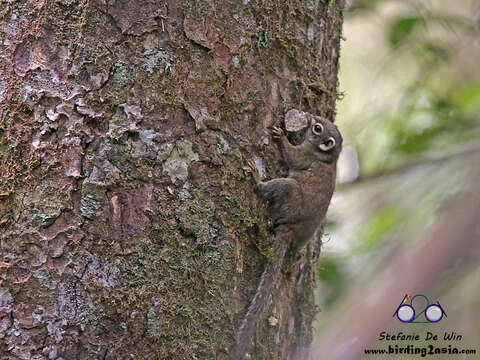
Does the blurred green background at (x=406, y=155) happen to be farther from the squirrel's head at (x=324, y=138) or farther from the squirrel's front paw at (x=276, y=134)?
the squirrel's front paw at (x=276, y=134)

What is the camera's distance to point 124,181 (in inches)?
81.2

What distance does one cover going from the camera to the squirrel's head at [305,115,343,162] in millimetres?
2637

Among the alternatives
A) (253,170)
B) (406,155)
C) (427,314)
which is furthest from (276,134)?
(406,155)

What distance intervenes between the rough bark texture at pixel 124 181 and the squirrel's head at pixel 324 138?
1.53 feet

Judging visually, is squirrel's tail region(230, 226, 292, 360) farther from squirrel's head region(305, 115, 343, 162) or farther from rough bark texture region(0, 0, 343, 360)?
squirrel's head region(305, 115, 343, 162)

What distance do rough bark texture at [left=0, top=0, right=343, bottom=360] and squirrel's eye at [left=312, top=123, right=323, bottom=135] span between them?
477mm

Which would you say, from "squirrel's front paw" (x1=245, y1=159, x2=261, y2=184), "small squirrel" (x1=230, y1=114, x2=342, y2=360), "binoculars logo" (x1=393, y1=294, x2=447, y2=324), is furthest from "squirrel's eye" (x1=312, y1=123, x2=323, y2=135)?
"binoculars logo" (x1=393, y1=294, x2=447, y2=324)

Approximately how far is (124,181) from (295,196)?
0.76 meters

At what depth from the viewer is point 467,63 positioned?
17.8 feet

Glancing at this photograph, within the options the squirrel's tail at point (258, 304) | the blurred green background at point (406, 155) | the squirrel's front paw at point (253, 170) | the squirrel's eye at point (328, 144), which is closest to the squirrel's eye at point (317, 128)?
the squirrel's eye at point (328, 144)

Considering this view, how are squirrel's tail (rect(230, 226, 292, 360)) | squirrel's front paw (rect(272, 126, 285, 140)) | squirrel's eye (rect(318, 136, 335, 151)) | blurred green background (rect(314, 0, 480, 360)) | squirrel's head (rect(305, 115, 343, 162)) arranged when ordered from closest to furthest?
squirrel's tail (rect(230, 226, 292, 360)), squirrel's front paw (rect(272, 126, 285, 140)), squirrel's head (rect(305, 115, 343, 162)), squirrel's eye (rect(318, 136, 335, 151)), blurred green background (rect(314, 0, 480, 360))

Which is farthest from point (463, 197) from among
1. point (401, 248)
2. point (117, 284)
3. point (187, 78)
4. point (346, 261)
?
point (346, 261)

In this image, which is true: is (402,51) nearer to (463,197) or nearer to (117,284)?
(463,197)

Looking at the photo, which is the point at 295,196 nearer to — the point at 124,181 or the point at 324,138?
the point at 324,138
